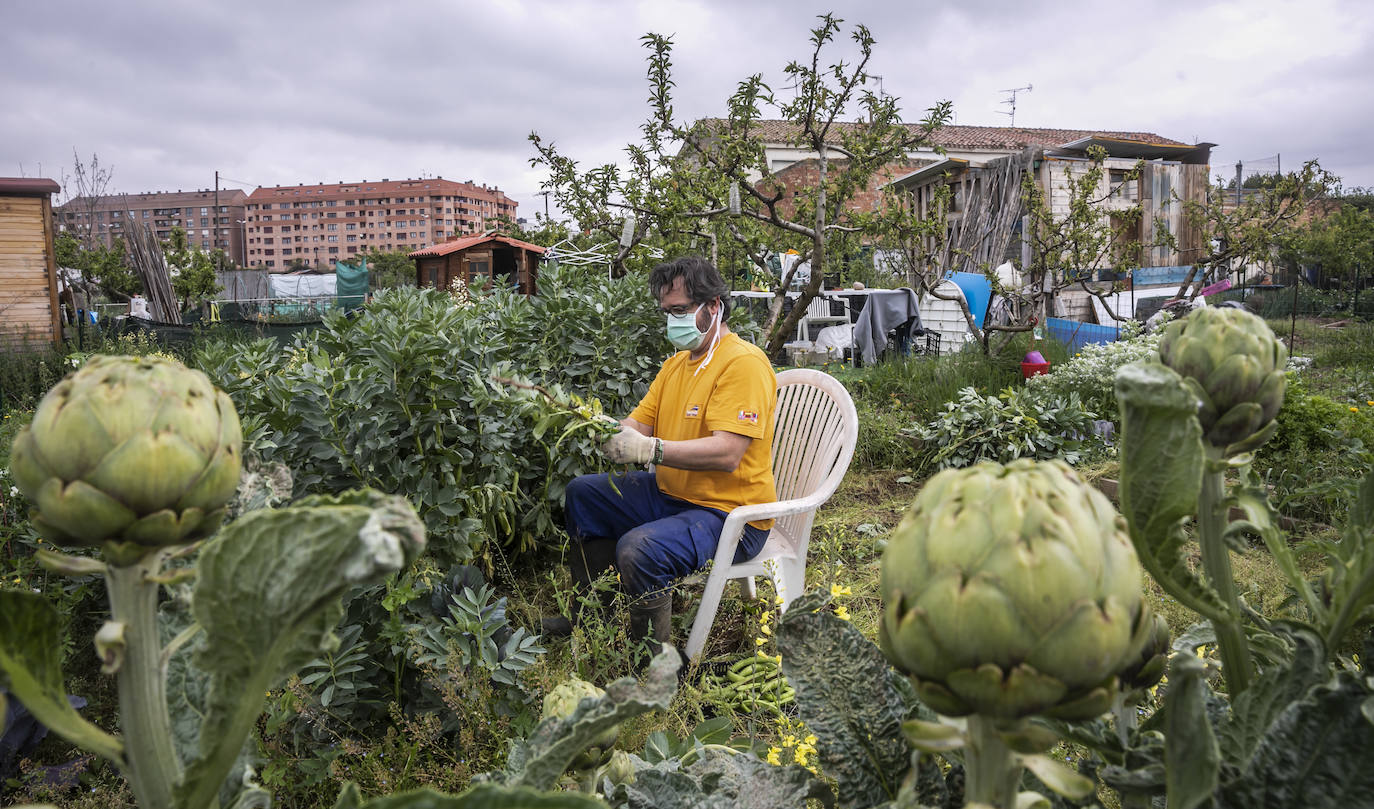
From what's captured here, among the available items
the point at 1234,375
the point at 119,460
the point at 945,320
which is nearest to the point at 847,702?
the point at 1234,375

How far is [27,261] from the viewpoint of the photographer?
9367mm

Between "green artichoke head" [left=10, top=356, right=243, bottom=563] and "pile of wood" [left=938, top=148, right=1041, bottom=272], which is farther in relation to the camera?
"pile of wood" [left=938, top=148, right=1041, bottom=272]

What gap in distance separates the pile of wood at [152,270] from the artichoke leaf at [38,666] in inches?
633

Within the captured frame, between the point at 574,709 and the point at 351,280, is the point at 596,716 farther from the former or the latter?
the point at 351,280

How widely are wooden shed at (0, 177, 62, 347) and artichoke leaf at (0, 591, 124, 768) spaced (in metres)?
11.1

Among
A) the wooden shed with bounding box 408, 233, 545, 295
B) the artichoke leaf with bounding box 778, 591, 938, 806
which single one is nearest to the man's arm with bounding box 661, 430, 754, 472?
Result: the artichoke leaf with bounding box 778, 591, 938, 806

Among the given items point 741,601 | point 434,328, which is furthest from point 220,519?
point 741,601

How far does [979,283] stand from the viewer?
35.7 ft

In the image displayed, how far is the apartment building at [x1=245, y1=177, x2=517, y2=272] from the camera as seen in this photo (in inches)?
3553

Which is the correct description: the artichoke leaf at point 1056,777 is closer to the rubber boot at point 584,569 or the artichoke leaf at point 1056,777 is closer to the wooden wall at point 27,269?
the rubber boot at point 584,569

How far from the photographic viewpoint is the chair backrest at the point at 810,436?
9.83 ft

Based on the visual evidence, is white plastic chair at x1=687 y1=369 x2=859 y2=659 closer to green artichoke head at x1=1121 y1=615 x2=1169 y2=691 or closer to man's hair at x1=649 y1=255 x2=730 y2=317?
man's hair at x1=649 y1=255 x2=730 y2=317

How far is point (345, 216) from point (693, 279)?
328 ft

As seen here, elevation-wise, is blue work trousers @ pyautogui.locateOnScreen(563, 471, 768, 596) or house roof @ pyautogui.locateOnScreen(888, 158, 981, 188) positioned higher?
house roof @ pyautogui.locateOnScreen(888, 158, 981, 188)
